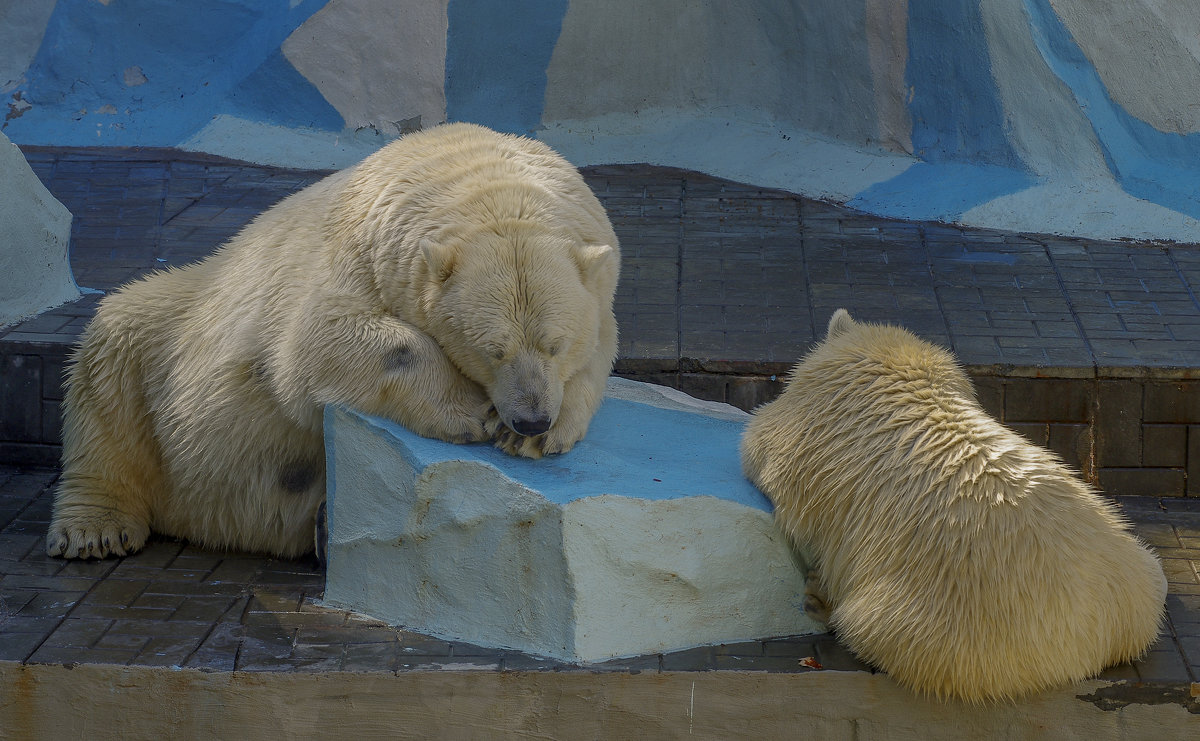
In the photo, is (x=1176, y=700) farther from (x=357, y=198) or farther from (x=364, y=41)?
(x=364, y=41)

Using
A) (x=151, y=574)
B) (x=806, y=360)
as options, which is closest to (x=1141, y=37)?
(x=806, y=360)

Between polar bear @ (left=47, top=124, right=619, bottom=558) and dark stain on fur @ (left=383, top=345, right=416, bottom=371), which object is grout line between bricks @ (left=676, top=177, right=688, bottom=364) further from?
dark stain on fur @ (left=383, top=345, right=416, bottom=371)

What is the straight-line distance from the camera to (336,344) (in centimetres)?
364

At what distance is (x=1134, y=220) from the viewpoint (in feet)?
21.4

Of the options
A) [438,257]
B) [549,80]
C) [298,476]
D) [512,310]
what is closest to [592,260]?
[512,310]

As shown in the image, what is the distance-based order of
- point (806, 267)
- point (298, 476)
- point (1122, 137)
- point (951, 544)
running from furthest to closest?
point (1122, 137) → point (806, 267) → point (298, 476) → point (951, 544)

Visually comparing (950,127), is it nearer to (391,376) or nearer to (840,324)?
(840,324)

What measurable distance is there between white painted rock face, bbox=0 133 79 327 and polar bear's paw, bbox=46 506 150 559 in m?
1.45

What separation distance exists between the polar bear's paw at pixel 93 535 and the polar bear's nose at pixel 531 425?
1.60 meters

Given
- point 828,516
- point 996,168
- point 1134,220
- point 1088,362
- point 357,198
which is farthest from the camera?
point 996,168

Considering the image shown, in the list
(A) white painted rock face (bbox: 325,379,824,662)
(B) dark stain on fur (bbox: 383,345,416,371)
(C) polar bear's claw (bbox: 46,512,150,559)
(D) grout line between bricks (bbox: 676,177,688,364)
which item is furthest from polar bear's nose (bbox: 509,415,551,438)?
(C) polar bear's claw (bbox: 46,512,150,559)

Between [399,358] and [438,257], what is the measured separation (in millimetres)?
343

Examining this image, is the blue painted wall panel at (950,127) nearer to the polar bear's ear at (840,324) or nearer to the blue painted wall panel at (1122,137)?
the blue painted wall panel at (1122,137)

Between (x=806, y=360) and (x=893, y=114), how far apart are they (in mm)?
4313
